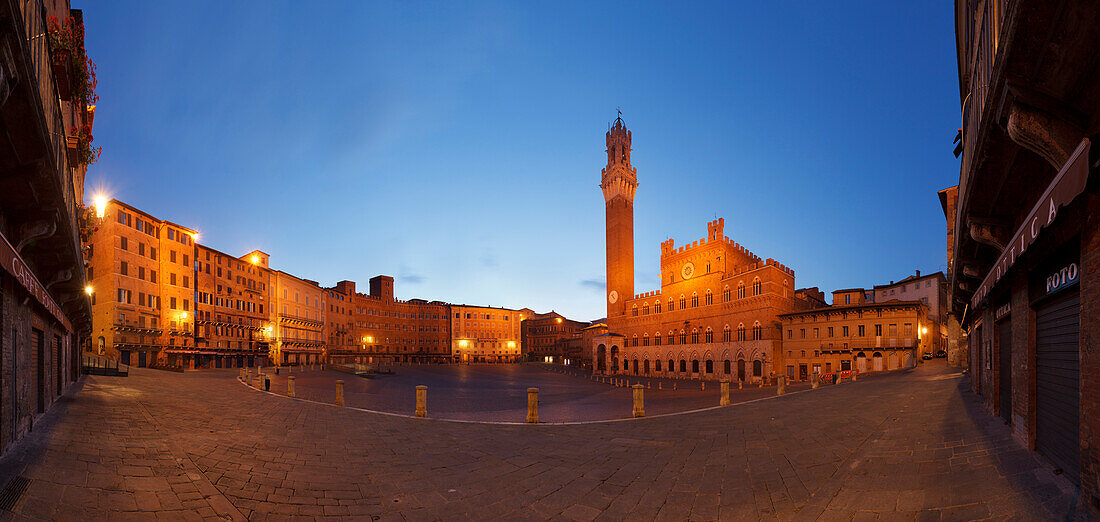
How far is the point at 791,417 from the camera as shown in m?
11.1

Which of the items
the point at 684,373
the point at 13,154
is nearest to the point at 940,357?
the point at 684,373

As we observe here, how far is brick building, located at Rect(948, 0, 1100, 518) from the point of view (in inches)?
123

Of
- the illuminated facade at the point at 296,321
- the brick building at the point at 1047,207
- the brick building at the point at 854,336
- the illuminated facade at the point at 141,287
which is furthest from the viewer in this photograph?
the illuminated facade at the point at 296,321

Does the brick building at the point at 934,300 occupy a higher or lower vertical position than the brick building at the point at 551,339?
higher

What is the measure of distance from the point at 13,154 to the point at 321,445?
6263 millimetres

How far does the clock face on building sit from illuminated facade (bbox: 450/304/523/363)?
56.1 metres

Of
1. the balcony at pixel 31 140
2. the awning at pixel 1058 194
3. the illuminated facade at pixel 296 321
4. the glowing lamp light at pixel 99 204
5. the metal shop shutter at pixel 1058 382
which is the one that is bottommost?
the illuminated facade at pixel 296 321

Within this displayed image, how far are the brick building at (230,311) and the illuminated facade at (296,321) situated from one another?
5.38 feet

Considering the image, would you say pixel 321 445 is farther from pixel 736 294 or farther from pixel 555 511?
pixel 736 294

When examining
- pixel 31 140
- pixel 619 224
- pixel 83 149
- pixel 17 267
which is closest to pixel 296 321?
pixel 619 224

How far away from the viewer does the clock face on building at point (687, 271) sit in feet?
186

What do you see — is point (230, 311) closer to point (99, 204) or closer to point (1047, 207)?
point (99, 204)

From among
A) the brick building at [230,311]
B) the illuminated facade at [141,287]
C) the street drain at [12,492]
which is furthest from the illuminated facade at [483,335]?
the street drain at [12,492]

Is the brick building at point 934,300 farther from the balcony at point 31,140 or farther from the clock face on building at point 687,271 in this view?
the balcony at point 31,140
